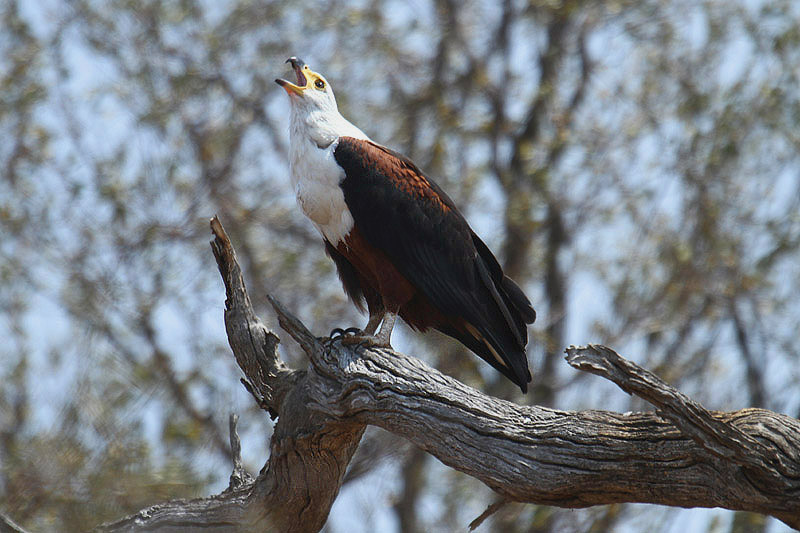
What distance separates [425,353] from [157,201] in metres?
3.26

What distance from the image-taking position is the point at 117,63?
36.7ft

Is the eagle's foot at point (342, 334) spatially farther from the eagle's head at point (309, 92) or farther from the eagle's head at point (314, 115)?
the eagle's head at point (309, 92)

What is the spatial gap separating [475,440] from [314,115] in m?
1.99

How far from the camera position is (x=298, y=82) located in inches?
209

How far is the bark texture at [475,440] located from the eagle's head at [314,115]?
941 millimetres

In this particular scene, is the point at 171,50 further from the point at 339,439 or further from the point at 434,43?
the point at 339,439

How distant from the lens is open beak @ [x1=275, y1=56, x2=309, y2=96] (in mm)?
5074

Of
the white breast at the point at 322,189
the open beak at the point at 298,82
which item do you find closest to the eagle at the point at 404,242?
the white breast at the point at 322,189

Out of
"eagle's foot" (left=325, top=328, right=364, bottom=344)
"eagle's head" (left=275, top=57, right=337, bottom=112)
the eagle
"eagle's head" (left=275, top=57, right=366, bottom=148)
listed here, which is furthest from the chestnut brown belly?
"eagle's head" (left=275, top=57, right=337, bottom=112)

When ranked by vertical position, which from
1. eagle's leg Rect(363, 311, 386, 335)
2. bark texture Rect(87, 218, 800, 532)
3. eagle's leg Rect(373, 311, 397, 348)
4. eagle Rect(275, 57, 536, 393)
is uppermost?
eagle Rect(275, 57, 536, 393)

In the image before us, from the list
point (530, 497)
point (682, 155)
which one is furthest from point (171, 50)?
point (530, 497)

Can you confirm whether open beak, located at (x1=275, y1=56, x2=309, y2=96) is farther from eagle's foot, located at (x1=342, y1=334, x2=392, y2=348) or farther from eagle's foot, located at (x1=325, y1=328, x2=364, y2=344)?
eagle's foot, located at (x1=342, y1=334, x2=392, y2=348)

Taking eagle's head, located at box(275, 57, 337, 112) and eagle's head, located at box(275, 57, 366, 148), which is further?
eagle's head, located at box(275, 57, 337, 112)

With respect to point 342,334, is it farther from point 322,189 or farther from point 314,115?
point 314,115
